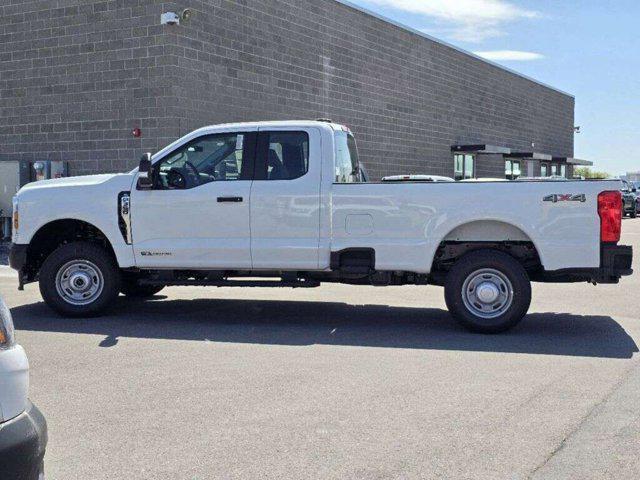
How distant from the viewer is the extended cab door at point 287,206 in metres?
9.24

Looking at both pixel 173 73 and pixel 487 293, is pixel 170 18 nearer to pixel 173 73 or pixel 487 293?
pixel 173 73

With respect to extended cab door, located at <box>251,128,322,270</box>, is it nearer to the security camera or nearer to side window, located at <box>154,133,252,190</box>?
side window, located at <box>154,133,252,190</box>

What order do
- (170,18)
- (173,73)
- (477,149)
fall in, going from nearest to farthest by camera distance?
(170,18)
(173,73)
(477,149)

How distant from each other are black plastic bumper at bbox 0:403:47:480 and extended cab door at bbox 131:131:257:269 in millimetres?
6122

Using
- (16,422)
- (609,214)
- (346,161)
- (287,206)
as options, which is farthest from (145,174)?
(16,422)

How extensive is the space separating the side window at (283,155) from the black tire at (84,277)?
2.05 metres

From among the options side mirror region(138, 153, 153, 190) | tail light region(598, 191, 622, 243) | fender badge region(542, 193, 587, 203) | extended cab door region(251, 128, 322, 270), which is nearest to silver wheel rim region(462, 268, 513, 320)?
fender badge region(542, 193, 587, 203)

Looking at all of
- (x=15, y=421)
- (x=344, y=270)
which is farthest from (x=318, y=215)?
(x=15, y=421)

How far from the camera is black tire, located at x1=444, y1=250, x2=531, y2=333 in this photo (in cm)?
880

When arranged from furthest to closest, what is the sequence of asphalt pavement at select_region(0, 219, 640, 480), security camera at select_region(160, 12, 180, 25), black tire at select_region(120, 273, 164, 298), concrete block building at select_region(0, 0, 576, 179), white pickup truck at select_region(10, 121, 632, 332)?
1. concrete block building at select_region(0, 0, 576, 179)
2. security camera at select_region(160, 12, 180, 25)
3. black tire at select_region(120, 273, 164, 298)
4. white pickup truck at select_region(10, 121, 632, 332)
5. asphalt pavement at select_region(0, 219, 640, 480)

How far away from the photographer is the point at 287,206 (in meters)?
9.30

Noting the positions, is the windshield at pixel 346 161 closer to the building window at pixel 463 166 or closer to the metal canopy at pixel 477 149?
the metal canopy at pixel 477 149

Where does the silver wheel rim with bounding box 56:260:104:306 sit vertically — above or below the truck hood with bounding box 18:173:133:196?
below

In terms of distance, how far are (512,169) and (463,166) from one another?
6526 millimetres
